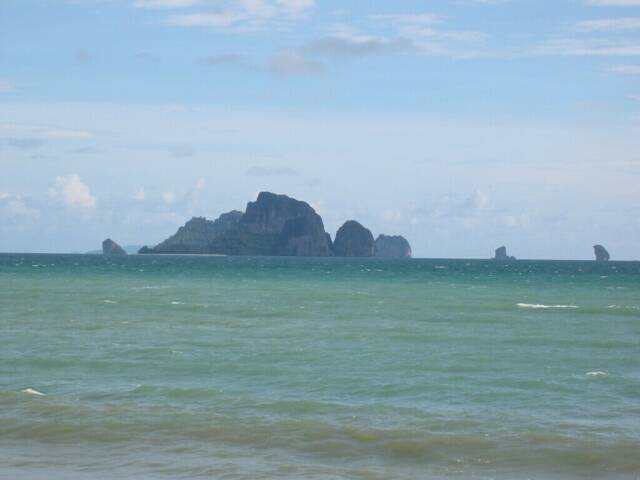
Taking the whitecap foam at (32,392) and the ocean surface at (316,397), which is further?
the whitecap foam at (32,392)

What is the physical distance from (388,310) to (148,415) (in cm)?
2902

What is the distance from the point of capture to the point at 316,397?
67.1 ft

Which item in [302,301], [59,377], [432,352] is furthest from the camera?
[302,301]

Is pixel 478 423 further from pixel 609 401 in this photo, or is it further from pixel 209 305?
pixel 209 305

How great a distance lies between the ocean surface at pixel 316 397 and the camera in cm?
1486

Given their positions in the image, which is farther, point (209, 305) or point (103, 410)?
point (209, 305)

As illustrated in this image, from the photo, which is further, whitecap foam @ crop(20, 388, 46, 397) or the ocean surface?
whitecap foam @ crop(20, 388, 46, 397)

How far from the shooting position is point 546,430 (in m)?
17.1

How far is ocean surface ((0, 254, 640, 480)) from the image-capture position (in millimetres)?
14859

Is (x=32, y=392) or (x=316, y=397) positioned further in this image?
(x=32, y=392)

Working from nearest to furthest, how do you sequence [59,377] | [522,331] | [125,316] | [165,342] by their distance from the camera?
[59,377] < [165,342] < [522,331] < [125,316]

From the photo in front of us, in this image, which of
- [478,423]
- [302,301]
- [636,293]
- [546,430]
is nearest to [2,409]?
[478,423]

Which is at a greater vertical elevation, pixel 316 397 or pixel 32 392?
pixel 316 397

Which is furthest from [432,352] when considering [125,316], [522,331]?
[125,316]
